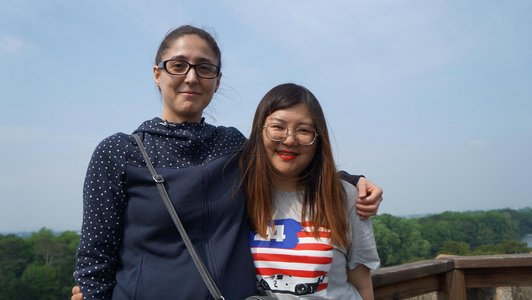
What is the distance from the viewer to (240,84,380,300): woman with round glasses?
5.49 ft

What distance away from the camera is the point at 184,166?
1570mm

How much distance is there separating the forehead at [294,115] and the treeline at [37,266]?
34.1m

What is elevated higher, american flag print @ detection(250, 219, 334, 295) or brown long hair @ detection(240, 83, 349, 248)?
brown long hair @ detection(240, 83, 349, 248)

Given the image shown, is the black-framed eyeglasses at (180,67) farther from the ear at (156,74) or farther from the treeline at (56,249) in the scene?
the treeline at (56,249)

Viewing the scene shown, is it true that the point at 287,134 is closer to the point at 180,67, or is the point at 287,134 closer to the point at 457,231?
the point at 180,67

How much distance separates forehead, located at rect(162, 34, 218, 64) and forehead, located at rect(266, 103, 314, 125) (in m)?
0.33

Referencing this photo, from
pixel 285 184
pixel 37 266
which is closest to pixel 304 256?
pixel 285 184

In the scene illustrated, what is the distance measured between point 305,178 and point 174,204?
0.63 metres

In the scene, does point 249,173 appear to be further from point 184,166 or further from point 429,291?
point 429,291

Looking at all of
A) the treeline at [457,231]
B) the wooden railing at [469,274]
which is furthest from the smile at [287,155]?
the treeline at [457,231]

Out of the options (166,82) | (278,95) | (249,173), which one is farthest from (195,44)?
(249,173)

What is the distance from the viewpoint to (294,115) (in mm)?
1778

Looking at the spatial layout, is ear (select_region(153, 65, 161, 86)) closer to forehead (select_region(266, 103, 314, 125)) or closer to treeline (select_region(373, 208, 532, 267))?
forehead (select_region(266, 103, 314, 125))

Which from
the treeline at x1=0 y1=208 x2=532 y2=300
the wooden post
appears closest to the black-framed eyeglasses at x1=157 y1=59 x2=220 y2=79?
the wooden post
